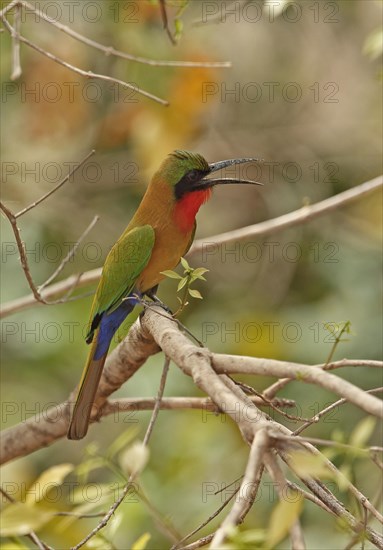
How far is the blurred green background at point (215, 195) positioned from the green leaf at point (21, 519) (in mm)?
2395

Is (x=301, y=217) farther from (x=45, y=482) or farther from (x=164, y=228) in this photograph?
(x=45, y=482)

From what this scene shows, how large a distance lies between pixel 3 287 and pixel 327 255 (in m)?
1.81

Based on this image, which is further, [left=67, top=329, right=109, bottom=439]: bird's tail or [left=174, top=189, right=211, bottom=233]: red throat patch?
[left=174, top=189, right=211, bottom=233]: red throat patch

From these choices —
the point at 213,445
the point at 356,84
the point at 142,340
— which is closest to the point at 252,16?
the point at 356,84

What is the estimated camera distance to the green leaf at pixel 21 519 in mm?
A: 1372

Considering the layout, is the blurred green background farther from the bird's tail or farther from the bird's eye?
the bird's eye

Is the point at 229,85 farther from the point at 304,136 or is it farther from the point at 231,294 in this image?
the point at 231,294

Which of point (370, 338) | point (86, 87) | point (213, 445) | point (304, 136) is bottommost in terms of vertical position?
point (213, 445)

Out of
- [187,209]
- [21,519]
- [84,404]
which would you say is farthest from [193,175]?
[21,519]

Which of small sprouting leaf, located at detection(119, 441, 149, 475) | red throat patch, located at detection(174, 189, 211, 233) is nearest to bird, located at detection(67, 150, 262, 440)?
red throat patch, located at detection(174, 189, 211, 233)

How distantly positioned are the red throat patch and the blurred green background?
1.30 metres

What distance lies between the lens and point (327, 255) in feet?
16.2

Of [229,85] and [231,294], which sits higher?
[229,85]

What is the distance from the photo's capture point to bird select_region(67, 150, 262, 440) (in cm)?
289
